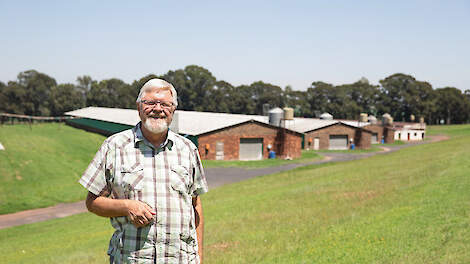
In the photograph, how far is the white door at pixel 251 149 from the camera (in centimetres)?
3931

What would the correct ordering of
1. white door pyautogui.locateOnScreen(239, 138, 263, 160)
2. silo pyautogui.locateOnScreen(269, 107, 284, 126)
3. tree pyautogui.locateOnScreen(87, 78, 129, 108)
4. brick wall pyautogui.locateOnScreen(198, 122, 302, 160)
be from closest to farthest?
brick wall pyautogui.locateOnScreen(198, 122, 302, 160), white door pyautogui.locateOnScreen(239, 138, 263, 160), silo pyautogui.locateOnScreen(269, 107, 284, 126), tree pyautogui.locateOnScreen(87, 78, 129, 108)

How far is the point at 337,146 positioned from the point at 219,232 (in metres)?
45.9

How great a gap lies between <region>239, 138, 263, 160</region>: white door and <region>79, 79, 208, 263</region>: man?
35.7 metres

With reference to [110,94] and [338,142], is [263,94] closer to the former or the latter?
[110,94]

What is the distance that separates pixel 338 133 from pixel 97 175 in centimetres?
5296

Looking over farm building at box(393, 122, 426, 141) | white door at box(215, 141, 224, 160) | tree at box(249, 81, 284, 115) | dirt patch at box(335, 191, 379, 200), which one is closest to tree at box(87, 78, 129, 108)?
tree at box(249, 81, 284, 115)

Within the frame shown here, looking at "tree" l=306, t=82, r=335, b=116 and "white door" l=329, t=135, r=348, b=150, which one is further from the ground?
"tree" l=306, t=82, r=335, b=116

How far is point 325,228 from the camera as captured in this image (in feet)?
32.3

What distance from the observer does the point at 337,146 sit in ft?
177

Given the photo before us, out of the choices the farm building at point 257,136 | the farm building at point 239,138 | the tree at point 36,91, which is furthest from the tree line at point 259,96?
the farm building at point 239,138

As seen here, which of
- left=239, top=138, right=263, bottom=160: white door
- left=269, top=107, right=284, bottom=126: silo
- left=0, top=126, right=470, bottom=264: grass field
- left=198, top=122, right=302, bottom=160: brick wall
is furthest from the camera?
left=269, top=107, right=284, bottom=126: silo

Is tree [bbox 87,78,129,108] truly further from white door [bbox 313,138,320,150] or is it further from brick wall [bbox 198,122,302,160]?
brick wall [bbox 198,122,302,160]

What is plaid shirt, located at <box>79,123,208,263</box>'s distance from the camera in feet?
11.0

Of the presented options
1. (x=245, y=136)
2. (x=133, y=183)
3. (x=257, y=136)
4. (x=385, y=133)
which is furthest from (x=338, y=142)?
(x=133, y=183)
